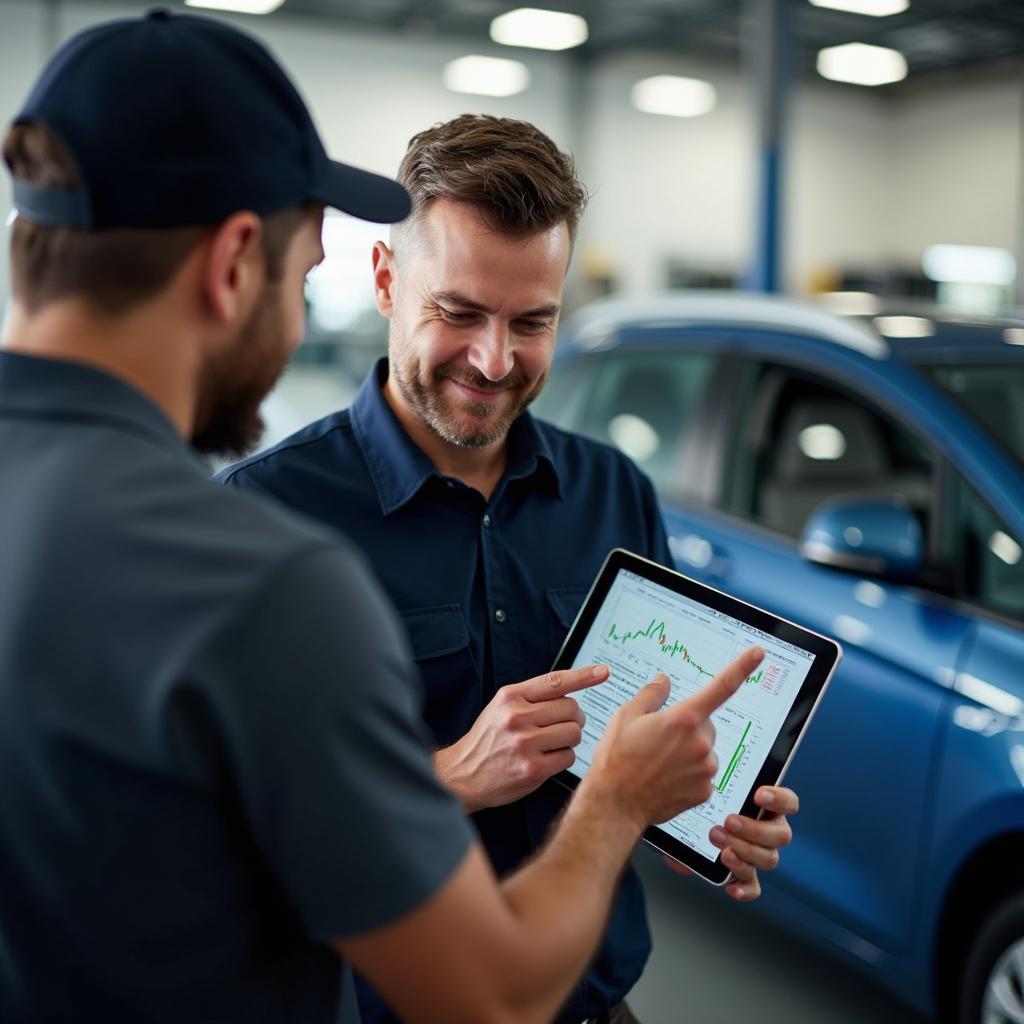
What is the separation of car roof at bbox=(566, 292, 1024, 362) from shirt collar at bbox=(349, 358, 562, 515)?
4.98 ft

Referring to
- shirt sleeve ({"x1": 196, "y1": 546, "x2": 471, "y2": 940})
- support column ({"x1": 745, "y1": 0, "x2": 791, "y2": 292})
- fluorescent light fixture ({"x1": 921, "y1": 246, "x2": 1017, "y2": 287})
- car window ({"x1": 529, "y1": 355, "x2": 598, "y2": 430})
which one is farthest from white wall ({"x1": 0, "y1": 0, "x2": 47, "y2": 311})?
shirt sleeve ({"x1": 196, "y1": 546, "x2": 471, "y2": 940})

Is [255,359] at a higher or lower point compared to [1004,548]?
higher

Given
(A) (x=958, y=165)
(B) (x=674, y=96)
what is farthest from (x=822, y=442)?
(A) (x=958, y=165)

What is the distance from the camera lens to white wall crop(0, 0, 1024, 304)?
13312mm

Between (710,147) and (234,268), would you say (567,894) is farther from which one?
(710,147)


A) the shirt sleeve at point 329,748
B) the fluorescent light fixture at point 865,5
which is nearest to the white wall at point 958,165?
the fluorescent light fixture at point 865,5

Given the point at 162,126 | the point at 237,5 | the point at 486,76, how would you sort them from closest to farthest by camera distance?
the point at 162,126 → the point at 237,5 → the point at 486,76

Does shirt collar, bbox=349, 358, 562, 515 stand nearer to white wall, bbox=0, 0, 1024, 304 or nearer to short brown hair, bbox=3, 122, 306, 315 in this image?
short brown hair, bbox=3, 122, 306, 315

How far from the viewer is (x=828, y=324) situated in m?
3.14

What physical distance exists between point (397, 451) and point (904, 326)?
2022 millimetres

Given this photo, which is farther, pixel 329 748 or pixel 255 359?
pixel 255 359

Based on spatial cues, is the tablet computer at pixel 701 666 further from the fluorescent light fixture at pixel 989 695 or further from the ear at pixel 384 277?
the fluorescent light fixture at pixel 989 695

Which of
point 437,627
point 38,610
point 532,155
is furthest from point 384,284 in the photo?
point 38,610

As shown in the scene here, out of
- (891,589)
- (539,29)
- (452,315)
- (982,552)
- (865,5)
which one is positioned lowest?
(891,589)
